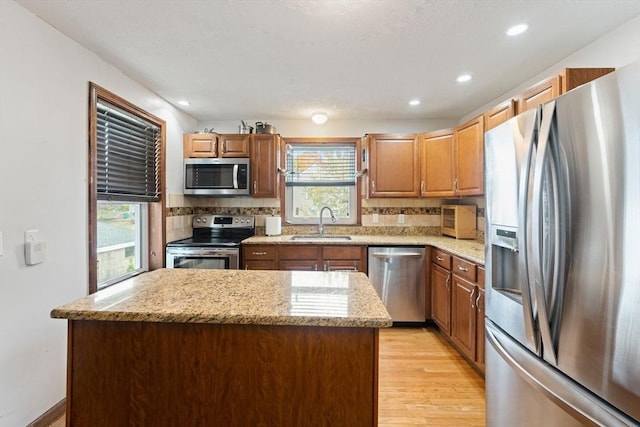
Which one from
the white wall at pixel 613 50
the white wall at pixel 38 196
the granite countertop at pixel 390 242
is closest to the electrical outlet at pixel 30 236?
the white wall at pixel 38 196

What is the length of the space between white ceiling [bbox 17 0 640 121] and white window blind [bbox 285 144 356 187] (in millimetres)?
942

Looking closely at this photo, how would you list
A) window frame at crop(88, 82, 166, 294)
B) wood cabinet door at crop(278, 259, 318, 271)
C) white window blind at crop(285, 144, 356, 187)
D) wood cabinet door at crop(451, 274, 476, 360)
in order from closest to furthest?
window frame at crop(88, 82, 166, 294)
wood cabinet door at crop(451, 274, 476, 360)
wood cabinet door at crop(278, 259, 318, 271)
white window blind at crop(285, 144, 356, 187)

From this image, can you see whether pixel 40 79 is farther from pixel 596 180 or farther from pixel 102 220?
pixel 596 180

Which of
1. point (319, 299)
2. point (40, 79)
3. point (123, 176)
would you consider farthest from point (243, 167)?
point (319, 299)

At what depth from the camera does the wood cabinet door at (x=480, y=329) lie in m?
2.15

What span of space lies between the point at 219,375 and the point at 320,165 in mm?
3073

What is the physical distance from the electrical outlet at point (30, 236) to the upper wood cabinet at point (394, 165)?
2950 millimetres

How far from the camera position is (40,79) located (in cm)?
175

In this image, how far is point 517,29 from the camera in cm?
184

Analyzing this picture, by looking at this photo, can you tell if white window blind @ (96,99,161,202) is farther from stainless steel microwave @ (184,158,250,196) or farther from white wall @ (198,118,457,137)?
white wall @ (198,118,457,137)

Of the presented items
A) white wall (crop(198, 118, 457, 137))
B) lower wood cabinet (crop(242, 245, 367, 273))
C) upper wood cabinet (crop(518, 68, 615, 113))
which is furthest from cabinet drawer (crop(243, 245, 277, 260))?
upper wood cabinet (crop(518, 68, 615, 113))

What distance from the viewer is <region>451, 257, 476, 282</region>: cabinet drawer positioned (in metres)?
2.29

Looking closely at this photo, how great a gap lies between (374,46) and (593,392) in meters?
2.12

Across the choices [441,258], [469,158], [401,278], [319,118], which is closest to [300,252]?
[401,278]
